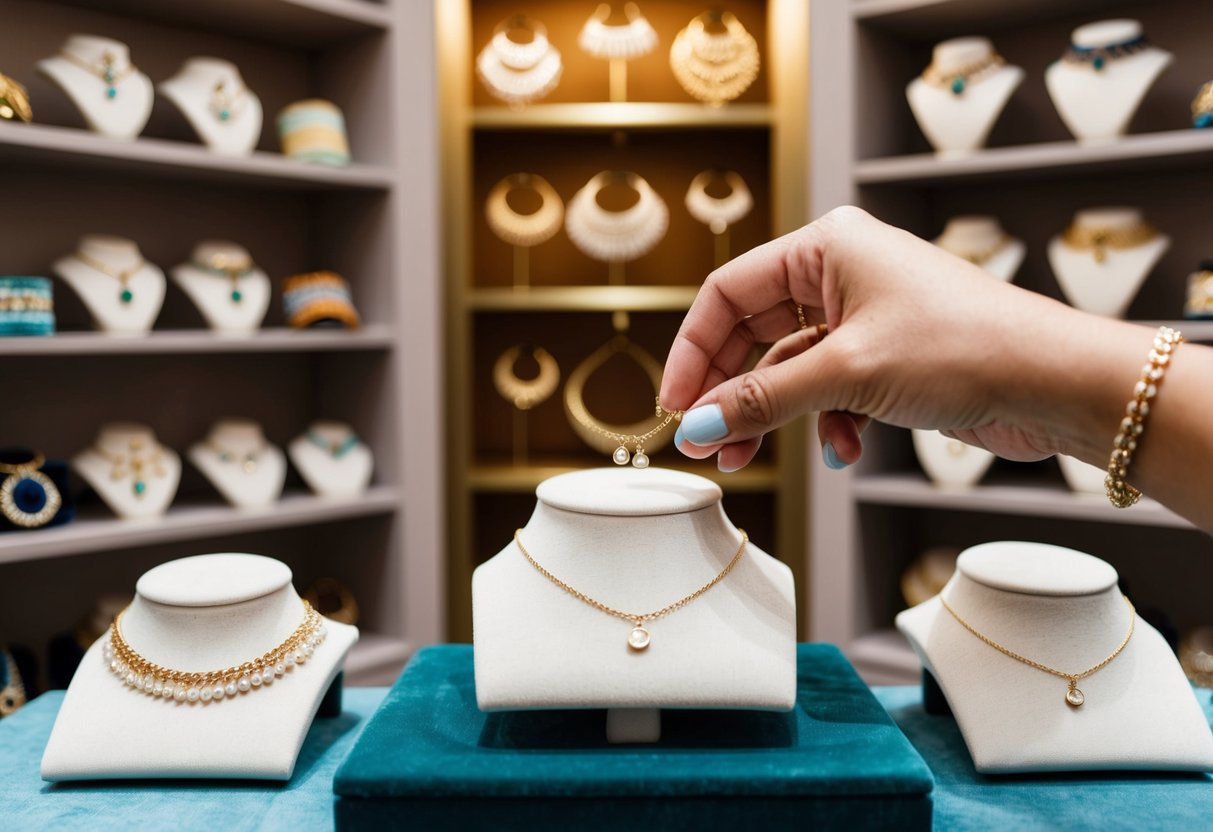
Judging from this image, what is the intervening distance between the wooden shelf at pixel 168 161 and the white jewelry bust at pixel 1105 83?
129 centimetres

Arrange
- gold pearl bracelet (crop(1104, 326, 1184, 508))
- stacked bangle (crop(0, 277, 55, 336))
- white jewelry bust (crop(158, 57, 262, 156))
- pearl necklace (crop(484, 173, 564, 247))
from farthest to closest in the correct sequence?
pearl necklace (crop(484, 173, 564, 247)) < white jewelry bust (crop(158, 57, 262, 156)) < stacked bangle (crop(0, 277, 55, 336)) < gold pearl bracelet (crop(1104, 326, 1184, 508))

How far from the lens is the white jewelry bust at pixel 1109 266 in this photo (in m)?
1.79

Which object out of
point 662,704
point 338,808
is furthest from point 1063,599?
point 338,808

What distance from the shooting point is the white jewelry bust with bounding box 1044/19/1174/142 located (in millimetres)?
1757

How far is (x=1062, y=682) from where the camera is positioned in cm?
83

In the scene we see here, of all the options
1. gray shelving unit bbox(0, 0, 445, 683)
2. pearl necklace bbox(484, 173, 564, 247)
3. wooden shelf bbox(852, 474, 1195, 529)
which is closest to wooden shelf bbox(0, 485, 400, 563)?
gray shelving unit bbox(0, 0, 445, 683)

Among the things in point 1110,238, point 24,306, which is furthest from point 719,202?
point 24,306

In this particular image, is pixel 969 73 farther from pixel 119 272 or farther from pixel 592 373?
A: pixel 119 272

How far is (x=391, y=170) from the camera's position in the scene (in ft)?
A: 6.82

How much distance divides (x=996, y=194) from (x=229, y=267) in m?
1.58

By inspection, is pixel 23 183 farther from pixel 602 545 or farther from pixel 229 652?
pixel 602 545

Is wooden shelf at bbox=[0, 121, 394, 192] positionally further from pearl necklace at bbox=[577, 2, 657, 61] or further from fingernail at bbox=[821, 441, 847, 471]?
fingernail at bbox=[821, 441, 847, 471]

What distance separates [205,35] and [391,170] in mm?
506

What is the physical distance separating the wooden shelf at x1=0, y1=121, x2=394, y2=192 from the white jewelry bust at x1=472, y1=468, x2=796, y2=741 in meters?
1.28
